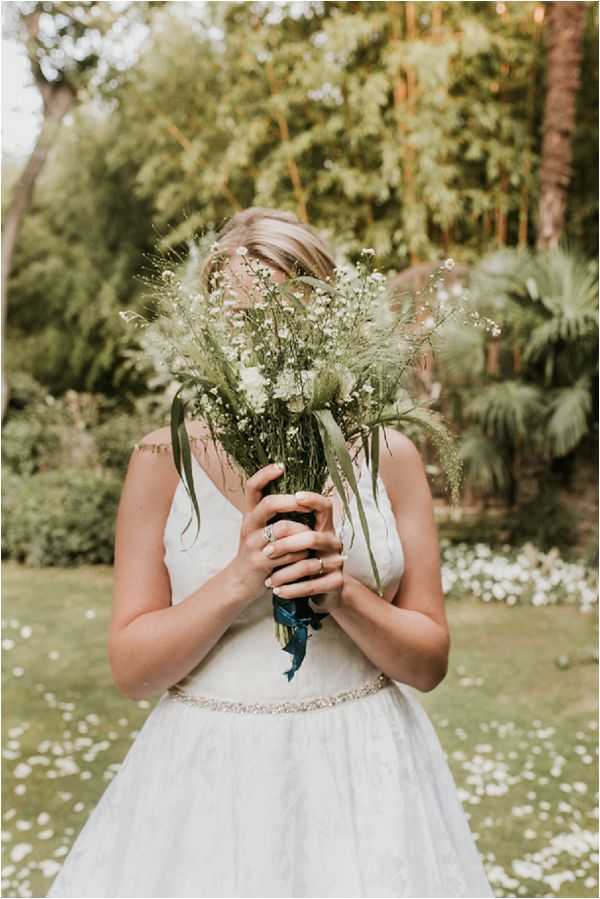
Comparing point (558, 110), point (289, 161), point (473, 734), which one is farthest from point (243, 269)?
point (289, 161)

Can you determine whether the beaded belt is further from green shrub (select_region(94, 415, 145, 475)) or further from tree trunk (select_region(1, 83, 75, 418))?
green shrub (select_region(94, 415, 145, 475))

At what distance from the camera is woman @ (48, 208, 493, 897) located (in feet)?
5.49

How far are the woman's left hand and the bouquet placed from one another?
46 millimetres

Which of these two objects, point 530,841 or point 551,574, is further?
point 551,574

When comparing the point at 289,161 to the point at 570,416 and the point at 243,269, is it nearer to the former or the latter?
the point at 570,416

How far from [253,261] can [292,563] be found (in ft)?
2.01

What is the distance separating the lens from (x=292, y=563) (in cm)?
158

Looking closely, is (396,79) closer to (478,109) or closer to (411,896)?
(478,109)

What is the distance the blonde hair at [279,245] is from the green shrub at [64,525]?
27.0 ft

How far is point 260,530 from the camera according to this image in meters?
1.57

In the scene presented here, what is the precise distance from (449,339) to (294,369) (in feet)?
10.8

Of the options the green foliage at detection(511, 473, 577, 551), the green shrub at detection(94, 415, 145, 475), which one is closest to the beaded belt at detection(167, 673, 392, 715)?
the green foliage at detection(511, 473, 577, 551)

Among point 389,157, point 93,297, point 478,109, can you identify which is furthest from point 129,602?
point 93,297

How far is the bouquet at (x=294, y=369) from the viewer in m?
1.54
